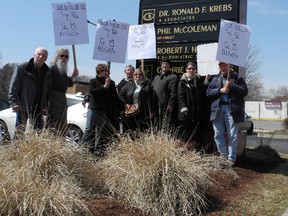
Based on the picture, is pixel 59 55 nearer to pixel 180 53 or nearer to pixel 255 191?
pixel 180 53

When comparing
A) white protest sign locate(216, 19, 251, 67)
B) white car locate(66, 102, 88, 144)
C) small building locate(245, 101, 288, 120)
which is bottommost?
small building locate(245, 101, 288, 120)

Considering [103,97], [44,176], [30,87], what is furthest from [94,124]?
[44,176]

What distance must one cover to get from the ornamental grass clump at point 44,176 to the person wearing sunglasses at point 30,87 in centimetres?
123

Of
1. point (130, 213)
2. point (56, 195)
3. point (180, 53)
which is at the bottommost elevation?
point (130, 213)

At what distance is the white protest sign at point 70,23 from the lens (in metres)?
6.72

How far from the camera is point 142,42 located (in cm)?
773

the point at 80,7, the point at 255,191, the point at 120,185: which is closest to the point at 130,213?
the point at 120,185

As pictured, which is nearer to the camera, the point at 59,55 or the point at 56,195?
the point at 56,195

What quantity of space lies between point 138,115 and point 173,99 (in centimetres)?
64

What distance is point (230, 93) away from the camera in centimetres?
683

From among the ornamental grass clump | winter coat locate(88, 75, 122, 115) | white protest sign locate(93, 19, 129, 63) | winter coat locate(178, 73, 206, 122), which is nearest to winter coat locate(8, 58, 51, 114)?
winter coat locate(88, 75, 122, 115)

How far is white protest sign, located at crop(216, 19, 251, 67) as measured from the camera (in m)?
6.58

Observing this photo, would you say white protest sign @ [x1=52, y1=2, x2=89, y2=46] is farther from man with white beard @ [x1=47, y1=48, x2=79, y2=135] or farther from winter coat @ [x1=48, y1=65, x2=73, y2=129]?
winter coat @ [x1=48, y1=65, x2=73, y2=129]

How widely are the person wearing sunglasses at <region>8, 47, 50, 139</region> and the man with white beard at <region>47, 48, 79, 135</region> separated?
9.2 inches
